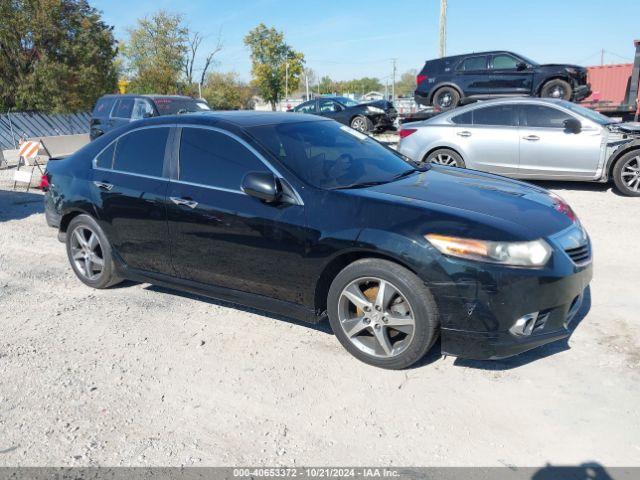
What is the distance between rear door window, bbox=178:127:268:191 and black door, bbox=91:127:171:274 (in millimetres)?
246

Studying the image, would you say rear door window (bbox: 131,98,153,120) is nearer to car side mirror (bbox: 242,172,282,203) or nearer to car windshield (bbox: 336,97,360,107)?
car windshield (bbox: 336,97,360,107)

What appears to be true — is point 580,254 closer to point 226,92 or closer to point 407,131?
point 407,131

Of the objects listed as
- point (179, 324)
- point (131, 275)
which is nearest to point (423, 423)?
point (179, 324)

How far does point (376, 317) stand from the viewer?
352 centimetres

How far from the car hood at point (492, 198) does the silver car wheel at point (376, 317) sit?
64 centimetres

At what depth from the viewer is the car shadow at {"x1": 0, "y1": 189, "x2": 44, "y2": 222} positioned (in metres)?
8.85

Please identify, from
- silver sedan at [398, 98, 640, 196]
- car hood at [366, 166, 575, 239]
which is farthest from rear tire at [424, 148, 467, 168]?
car hood at [366, 166, 575, 239]

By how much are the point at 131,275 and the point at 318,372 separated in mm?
2113

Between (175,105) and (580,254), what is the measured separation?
1163 cm

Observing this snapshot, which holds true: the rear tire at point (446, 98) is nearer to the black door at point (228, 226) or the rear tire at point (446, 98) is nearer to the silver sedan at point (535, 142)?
the silver sedan at point (535, 142)

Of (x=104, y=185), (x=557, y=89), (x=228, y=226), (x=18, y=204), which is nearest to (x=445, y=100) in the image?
(x=557, y=89)

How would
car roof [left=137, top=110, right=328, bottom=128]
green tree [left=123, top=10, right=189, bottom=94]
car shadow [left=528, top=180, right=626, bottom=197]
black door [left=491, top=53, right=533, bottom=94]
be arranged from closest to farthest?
A: car roof [left=137, top=110, right=328, bottom=128] → car shadow [left=528, top=180, right=626, bottom=197] → black door [left=491, top=53, right=533, bottom=94] → green tree [left=123, top=10, right=189, bottom=94]

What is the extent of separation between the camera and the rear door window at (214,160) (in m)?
4.04

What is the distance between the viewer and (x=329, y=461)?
278 cm
